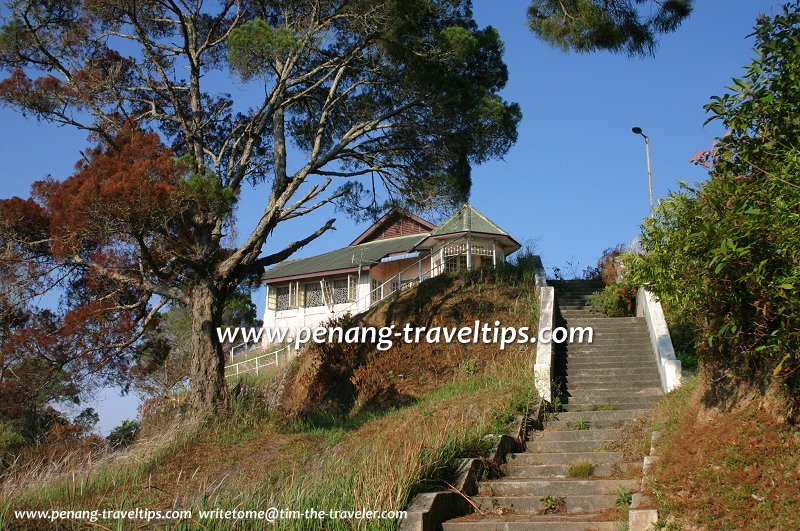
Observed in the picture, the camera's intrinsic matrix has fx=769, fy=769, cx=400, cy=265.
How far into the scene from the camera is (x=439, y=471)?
28.0 ft

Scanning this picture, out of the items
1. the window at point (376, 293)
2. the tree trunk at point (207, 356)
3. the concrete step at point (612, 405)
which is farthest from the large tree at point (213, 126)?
the window at point (376, 293)

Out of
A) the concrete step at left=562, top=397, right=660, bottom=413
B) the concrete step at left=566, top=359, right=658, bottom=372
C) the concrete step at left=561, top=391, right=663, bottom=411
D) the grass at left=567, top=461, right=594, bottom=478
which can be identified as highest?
the concrete step at left=566, top=359, right=658, bottom=372

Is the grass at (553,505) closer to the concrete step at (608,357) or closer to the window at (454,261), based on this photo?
the concrete step at (608,357)

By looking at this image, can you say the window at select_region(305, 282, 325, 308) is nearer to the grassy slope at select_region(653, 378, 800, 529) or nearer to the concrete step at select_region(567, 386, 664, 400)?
the concrete step at select_region(567, 386, 664, 400)

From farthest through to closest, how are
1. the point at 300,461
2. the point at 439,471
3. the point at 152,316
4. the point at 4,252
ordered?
the point at 152,316, the point at 4,252, the point at 300,461, the point at 439,471

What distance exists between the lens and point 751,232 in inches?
243

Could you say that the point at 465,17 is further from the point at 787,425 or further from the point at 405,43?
the point at 787,425

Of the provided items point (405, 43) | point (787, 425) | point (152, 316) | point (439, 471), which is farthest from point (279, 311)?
point (787, 425)

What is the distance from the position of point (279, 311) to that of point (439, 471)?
99.1 feet

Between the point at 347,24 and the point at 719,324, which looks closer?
the point at 719,324

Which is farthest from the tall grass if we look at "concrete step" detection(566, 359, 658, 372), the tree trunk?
the tree trunk

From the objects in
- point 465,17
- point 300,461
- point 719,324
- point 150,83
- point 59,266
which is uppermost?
point 465,17

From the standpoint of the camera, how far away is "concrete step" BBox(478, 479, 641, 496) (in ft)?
28.2

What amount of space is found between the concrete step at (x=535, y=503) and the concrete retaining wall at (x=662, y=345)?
10.5 feet
